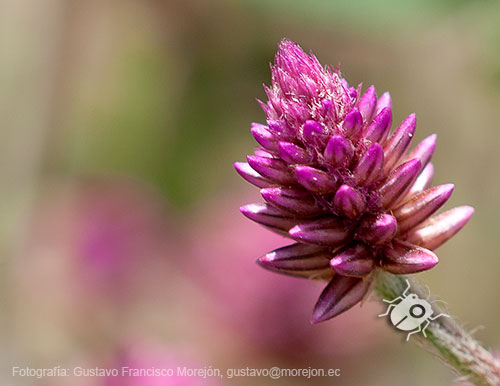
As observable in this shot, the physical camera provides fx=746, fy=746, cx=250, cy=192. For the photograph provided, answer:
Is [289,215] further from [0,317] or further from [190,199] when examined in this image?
[190,199]

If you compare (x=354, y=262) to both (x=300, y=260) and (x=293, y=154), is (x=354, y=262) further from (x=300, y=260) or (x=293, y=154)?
(x=293, y=154)

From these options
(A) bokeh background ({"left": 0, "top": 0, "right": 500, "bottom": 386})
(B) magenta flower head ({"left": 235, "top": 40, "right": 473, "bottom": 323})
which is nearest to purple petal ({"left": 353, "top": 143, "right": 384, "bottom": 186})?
(B) magenta flower head ({"left": 235, "top": 40, "right": 473, "bottom": 323})

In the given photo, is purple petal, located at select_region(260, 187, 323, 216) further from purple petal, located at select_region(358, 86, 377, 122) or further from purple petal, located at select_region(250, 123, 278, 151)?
purple petal, located at select_region(358, 86, 377, 122)

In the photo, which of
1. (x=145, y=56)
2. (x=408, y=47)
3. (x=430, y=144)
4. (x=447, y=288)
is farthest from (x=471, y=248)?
(x=430, y=144)

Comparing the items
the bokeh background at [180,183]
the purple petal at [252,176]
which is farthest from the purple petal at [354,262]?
the bokeh background at [180,183]

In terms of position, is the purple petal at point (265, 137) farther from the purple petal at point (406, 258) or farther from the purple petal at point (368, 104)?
the purple petal at point (406, 258)
